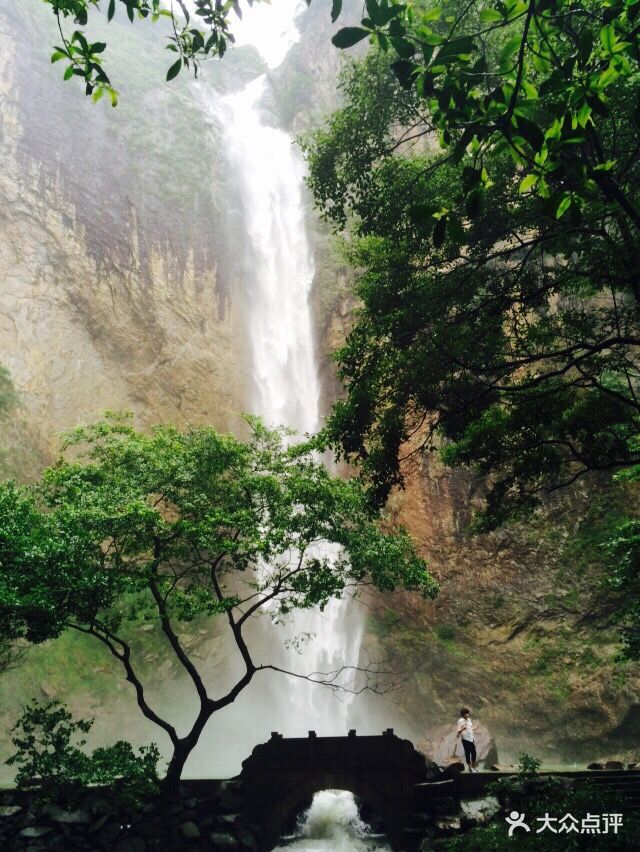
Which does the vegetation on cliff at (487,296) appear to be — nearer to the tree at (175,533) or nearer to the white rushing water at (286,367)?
the tree at (175,533)

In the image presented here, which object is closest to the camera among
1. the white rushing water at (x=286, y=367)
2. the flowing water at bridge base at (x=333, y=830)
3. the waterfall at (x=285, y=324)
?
the flowing water at bridge base at (x=333, y=830)

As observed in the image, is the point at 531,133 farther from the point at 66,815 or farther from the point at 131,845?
the point at 66,815

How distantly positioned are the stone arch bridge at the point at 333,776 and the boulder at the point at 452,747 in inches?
68.4

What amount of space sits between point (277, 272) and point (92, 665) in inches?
772

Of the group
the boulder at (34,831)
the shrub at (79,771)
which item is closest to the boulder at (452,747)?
the shrub at (79,771)

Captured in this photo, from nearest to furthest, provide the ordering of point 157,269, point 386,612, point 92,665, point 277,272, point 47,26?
point 92,665, point 386,612, point 157,269, point 47,26, point 277,272

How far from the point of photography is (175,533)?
33.2ft

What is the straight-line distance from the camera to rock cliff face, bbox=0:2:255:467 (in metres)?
20.8

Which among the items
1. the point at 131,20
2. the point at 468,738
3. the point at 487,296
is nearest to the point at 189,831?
the point at 468,738

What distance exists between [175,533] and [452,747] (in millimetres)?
8147

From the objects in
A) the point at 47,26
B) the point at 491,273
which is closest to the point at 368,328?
the point at 491,273

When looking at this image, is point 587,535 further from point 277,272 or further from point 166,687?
point 277,272

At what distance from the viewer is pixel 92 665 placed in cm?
1725

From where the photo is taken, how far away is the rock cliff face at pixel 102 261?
68.1ft
